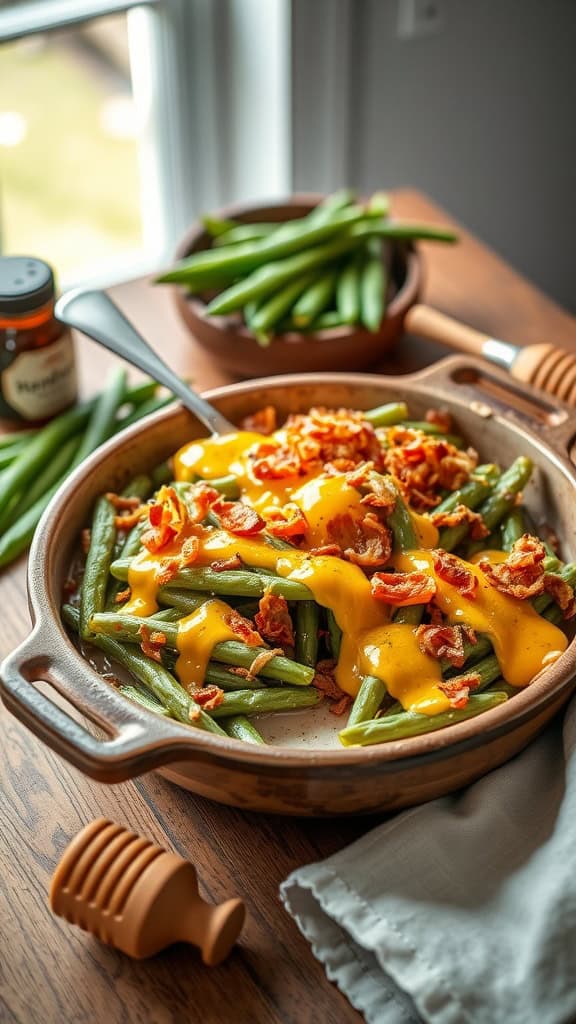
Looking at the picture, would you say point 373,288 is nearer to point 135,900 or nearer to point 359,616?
point 359,616

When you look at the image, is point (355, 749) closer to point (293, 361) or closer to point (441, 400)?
point (441, 400)

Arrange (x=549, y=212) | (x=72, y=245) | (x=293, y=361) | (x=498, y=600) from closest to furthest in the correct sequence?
(x=498, y=600) < (x=293, y=361) < (x=72, y=245) < (x=549, y=212)

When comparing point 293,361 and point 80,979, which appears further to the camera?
point 293,361

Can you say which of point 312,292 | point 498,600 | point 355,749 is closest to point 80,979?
point 355,749

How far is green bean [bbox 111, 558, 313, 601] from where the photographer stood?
1.53m

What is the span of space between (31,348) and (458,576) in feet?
3.37

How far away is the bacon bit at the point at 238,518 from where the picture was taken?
1609 mm

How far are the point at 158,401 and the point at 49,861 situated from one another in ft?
3.55

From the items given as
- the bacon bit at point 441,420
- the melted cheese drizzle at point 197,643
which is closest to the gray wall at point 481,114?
the bacon bit at point 441,420

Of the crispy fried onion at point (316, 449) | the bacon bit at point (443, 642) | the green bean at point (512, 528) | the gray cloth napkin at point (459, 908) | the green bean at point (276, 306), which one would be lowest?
the gray cloth napkin at point (459, 908)

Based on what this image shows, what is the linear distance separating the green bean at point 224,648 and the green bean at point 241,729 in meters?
0.07

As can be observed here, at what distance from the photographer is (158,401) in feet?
7.38

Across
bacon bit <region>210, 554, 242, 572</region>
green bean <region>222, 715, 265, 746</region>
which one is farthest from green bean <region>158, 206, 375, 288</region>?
green bean <region>222, 715, 265, 746</region>

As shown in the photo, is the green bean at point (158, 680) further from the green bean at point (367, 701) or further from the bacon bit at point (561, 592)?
the bacon bit at point (561, 592)
